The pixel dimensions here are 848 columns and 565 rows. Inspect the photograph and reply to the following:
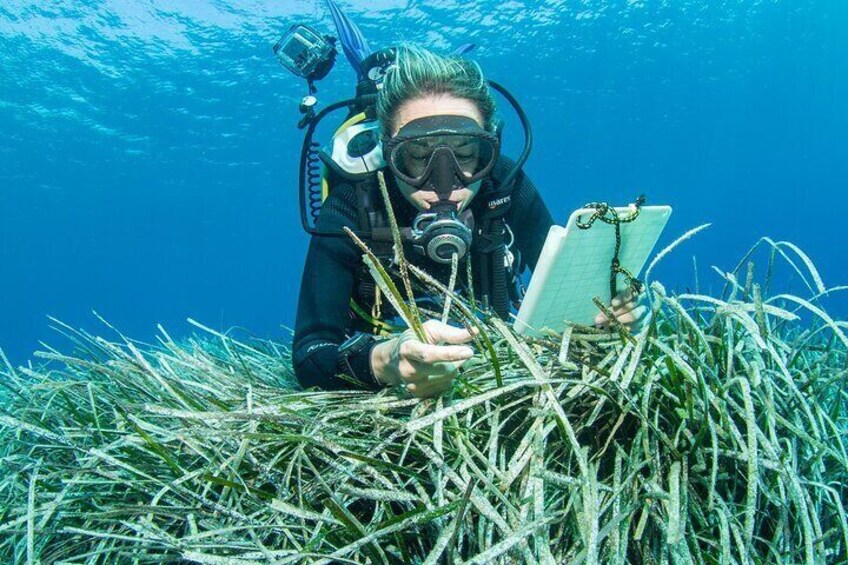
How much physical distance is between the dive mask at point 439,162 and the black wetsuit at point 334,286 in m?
0.30

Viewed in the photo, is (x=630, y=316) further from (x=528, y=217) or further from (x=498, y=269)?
(x=528, y=217)

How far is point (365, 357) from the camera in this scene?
6.80 ft

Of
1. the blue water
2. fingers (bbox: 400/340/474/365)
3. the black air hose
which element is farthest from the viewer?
the blue water

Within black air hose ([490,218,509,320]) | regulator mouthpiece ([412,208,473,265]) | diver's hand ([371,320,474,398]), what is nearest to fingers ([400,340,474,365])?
diver's hand ([371,320,474,398])

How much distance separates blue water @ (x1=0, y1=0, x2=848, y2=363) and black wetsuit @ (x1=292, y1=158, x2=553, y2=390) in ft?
3.57

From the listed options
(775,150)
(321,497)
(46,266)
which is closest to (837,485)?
(321,497)

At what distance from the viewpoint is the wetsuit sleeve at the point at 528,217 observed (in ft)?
12.1

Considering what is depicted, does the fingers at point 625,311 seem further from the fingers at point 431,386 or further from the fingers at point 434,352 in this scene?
the fingers at point 434,352

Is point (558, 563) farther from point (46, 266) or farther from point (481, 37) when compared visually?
point (46, 266)

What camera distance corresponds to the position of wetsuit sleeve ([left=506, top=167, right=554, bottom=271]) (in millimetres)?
3703

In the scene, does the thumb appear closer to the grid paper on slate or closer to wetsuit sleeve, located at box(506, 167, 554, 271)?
the grid paper on slate

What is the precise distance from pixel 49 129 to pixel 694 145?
61570mm

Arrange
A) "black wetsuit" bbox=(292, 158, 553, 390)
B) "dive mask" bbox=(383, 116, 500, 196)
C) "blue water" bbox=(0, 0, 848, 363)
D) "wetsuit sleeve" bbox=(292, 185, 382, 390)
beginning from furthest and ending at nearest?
"blue water" bbox=(0, 0, 848, 363) → "dive mask" bbox=(383, 116, 500, 196) → "wetsuit sleeve" bbox=(292, 185, 382, 390) → "black wetsuit" bbox=(292, 158, 553, 390)

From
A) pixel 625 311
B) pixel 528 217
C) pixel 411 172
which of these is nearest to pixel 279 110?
pixel 528 217
